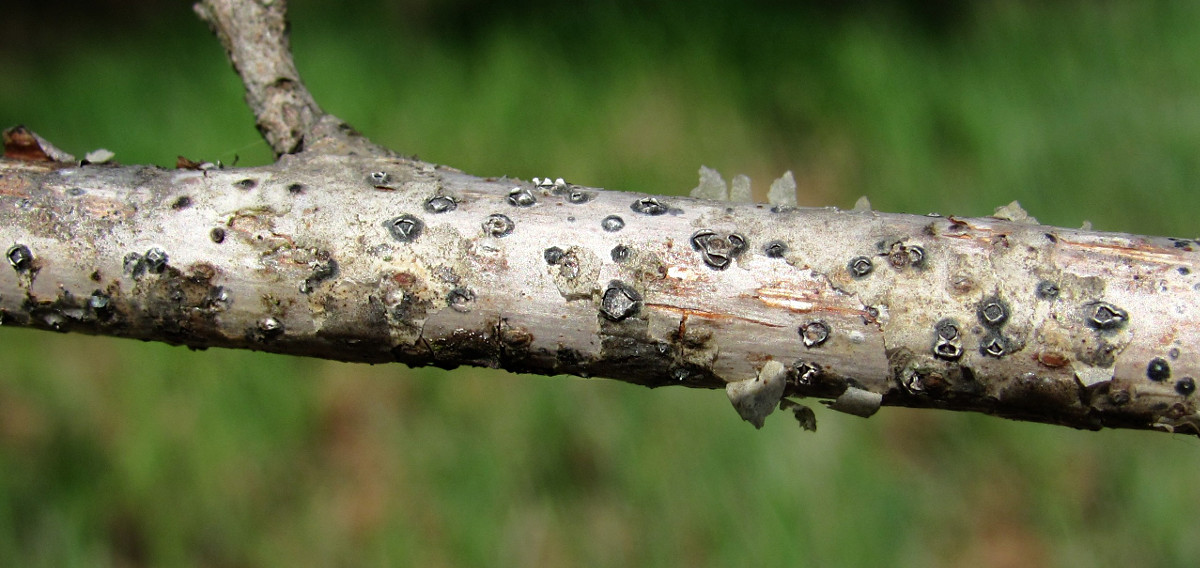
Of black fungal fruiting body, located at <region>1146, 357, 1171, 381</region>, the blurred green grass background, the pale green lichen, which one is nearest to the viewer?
black fungal fruiting body, located at <region>1146, 357, 1171, 381</region>

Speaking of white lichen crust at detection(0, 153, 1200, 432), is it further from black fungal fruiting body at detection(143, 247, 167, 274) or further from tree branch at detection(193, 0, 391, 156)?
tree branch at detection(193, 0, 391, 156)

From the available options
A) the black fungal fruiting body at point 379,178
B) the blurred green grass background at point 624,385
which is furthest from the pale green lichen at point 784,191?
the blurred green grass background at point 624,385

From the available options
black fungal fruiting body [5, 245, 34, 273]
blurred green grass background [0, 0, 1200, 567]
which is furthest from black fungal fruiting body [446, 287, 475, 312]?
blurred green grass background [0, 0, 1200, 567]

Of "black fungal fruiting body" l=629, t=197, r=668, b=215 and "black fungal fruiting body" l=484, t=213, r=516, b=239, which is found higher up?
"black fungal fruiting body" l=629, t=197, r=668, b=215

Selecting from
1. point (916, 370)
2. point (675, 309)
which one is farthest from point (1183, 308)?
point (675, 309)

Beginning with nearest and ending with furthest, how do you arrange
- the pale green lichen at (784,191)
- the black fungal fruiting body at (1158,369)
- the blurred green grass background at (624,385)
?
Answer: 1. the black fungal fruiting body at (1158,369)
2. the pale green lichen at (784,191)
3. the blurred green grass background at (624,385)

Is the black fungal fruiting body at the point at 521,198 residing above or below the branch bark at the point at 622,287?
above

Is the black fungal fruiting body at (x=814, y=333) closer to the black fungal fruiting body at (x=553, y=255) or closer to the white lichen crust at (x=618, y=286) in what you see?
the white lichen crust at (x=618, y=286)

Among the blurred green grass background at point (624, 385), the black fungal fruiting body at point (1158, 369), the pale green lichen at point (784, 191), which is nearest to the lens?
the black fungal fruiting body at point (1158, 369)
